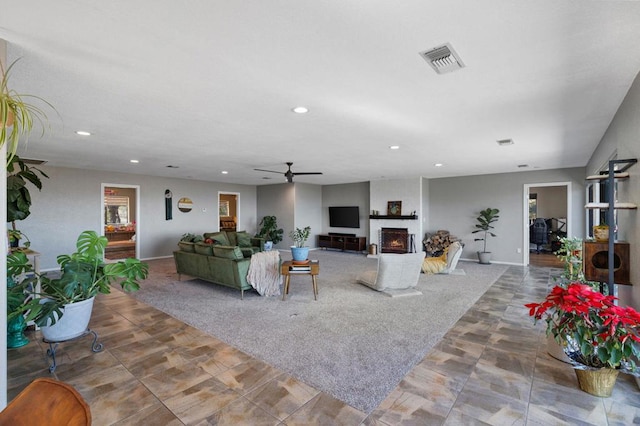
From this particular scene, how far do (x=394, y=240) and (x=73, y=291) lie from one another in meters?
7.91

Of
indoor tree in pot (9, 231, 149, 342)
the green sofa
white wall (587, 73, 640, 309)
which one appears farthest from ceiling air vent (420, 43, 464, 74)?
the green sofa

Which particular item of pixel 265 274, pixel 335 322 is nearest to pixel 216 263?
pixel 265 274

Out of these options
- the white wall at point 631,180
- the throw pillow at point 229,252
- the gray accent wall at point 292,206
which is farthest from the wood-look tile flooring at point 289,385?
the gray accent wall at point 292,206

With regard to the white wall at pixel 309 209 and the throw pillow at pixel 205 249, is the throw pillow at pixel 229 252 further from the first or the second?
the white wall at pixel 309 209

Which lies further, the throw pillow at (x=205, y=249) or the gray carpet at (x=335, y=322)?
the throw pillow at (x=205, y=249)

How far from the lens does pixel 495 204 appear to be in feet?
25.9

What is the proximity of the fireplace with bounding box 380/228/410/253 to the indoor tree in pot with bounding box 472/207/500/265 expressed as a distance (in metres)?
1.92

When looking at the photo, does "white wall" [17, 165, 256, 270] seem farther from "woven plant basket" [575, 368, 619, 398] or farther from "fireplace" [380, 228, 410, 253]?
"woven plant basket" [575, 368, 619, 398]

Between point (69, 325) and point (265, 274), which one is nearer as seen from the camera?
point (69, 325)

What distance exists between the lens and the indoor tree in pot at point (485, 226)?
7715 millimetres

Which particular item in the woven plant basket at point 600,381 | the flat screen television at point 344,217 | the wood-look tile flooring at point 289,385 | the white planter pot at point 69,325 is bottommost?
the wood-look tile flooring at point 289,385

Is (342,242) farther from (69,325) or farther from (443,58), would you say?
(443,58)

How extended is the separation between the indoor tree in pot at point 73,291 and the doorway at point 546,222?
29.9ft

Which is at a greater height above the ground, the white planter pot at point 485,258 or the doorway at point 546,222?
the doorway at point 546,222
